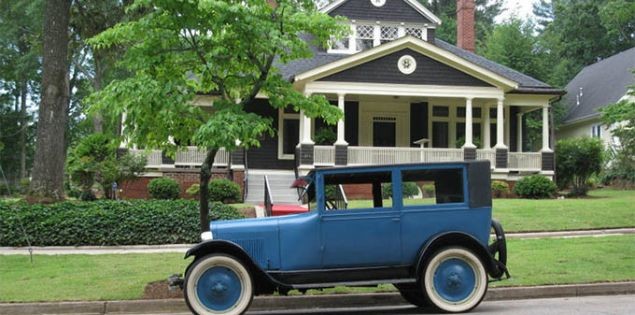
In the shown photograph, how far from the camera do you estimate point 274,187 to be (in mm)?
23500

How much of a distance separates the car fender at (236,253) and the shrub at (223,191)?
543 inches

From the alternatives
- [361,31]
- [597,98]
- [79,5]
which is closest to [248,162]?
[361,31]

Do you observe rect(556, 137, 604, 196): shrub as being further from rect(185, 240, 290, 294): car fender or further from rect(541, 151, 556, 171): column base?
rect(185, 240, 290, 294): car fender

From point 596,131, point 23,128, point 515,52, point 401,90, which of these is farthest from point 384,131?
point 23,128

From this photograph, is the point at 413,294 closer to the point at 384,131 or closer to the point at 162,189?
the point at 162,189

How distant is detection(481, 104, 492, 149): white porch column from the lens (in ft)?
87.9

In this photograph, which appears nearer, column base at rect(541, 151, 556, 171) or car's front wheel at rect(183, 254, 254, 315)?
car's front wheel at rect(183, 254, 254, 315)

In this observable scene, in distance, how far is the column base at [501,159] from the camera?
25156 mm

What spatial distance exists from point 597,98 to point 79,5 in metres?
30.1

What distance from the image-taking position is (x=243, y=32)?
9266mm

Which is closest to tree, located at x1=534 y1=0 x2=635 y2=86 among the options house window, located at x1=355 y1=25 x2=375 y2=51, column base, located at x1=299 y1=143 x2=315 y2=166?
house window, located at x1=355 y1=25 x2=375 y2=51

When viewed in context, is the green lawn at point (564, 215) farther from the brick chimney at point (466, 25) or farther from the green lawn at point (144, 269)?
the brick chimney at point (466, 25)

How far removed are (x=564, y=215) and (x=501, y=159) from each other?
26.2ft

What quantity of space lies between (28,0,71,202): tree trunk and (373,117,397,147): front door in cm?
1428
